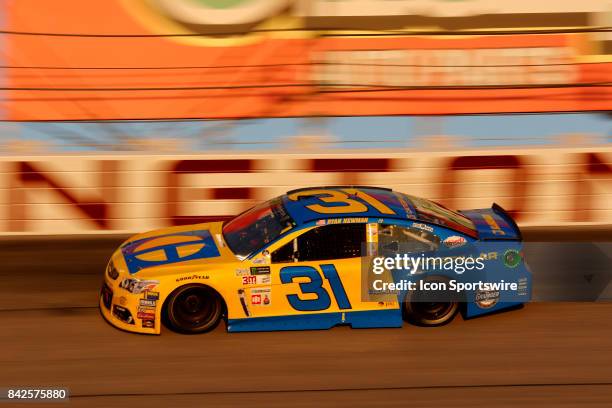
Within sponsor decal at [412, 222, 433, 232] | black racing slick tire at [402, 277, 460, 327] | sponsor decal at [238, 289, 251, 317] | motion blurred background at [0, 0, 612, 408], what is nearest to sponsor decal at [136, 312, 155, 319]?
motion blurred background at [0, 0, 612, 408]

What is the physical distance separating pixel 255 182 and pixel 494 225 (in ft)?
12.2

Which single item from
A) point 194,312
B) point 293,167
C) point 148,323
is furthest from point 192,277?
point 293,167

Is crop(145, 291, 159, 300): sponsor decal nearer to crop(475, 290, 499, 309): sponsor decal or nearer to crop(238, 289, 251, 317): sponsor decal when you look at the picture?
crop(238, 289, 251, 317): sponsor decal

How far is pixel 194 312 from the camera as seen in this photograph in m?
8.19

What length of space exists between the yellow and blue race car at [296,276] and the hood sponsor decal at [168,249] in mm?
13

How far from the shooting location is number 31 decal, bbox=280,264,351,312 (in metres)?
8.02

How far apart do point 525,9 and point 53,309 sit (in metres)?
15.5

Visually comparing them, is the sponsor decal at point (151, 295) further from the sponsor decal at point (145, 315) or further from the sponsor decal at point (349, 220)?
the sponsor decal at point (349, 220)

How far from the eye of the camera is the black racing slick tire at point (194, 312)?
8102 millimetres

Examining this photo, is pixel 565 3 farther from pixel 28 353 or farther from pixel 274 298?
pixel 28 353

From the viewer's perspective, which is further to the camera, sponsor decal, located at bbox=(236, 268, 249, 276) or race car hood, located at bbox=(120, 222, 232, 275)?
race car hood, located at bbox=(120, 222, 232, 275)

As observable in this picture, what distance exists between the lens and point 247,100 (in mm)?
20781

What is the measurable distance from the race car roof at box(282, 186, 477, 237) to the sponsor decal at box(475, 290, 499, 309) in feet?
1.85

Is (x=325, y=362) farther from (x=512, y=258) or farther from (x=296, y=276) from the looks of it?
(x=512, y=258)
